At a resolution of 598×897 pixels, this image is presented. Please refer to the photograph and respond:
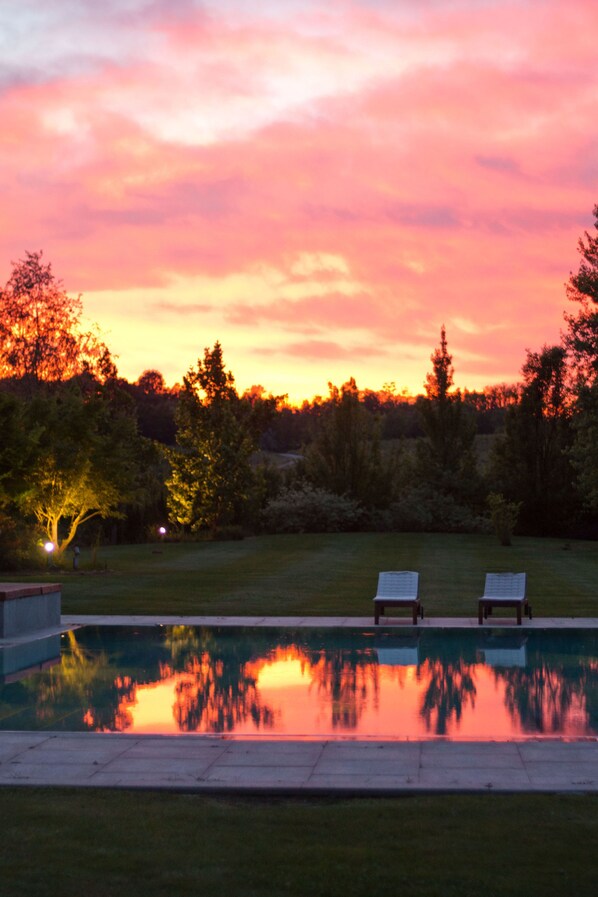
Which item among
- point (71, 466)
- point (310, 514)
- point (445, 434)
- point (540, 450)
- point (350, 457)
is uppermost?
point (445, 434)

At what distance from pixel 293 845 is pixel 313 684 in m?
7.40

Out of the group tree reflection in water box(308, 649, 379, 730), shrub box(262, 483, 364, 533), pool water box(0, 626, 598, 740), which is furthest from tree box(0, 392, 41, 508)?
shrub box(262, 483, 364, 533)

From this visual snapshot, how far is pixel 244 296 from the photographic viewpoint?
39.3 metres

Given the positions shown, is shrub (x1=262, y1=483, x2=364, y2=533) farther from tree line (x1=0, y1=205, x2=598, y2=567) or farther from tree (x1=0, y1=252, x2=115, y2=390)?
tree (x1=0, y1=252, x2=115, y2=390)

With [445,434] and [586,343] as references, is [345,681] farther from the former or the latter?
[445,434]

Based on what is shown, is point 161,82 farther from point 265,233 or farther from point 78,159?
point 265,233

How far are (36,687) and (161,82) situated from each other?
47.1 feet

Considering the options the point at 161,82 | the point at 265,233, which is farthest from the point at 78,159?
the point at 265,233

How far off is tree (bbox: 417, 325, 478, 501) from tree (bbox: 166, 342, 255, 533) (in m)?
9.38

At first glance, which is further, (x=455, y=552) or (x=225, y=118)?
(x=455, y=552)

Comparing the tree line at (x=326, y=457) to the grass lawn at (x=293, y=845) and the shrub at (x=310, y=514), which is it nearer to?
the shrub at (x=310, y=514)

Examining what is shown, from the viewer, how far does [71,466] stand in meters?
30.6

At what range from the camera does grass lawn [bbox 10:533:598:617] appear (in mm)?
22484

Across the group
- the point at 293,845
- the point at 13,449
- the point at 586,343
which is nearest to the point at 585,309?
the point at 586,343
